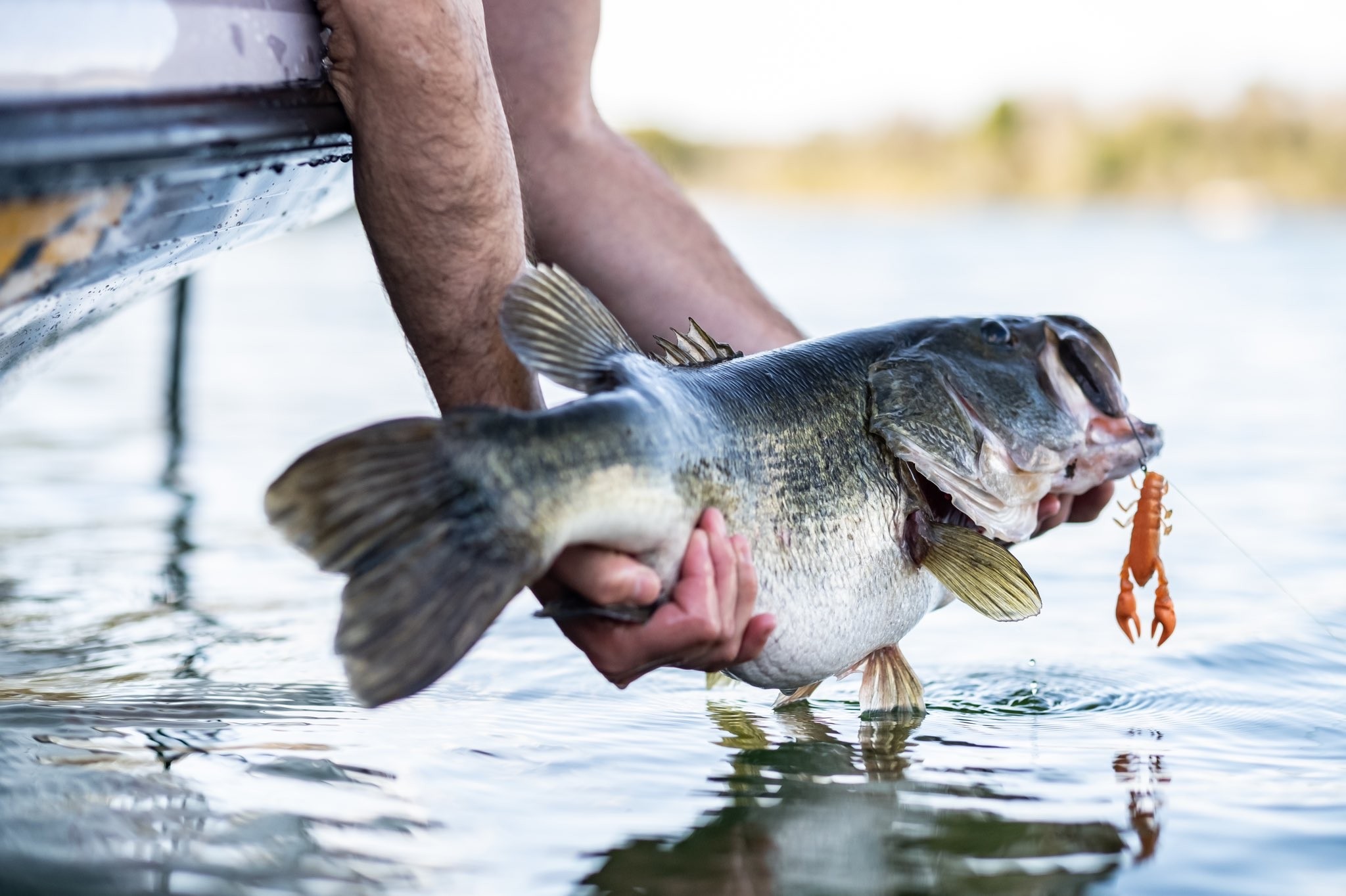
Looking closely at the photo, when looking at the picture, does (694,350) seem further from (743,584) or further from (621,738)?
(621,738)

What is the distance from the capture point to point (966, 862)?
2.09 metres

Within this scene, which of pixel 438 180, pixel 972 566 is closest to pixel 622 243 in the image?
pixel 438 180

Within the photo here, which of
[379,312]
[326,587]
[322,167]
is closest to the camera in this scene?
[322,167]

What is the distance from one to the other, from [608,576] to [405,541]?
33 cm

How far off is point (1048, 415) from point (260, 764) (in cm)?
142

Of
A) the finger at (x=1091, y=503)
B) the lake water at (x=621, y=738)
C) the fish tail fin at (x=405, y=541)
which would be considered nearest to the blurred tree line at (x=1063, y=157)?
the lake water at (x=621, y=738)

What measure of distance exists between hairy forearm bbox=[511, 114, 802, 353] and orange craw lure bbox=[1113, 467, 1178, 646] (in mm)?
939

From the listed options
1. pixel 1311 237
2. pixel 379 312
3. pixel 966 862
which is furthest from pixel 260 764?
pixel 1311 237

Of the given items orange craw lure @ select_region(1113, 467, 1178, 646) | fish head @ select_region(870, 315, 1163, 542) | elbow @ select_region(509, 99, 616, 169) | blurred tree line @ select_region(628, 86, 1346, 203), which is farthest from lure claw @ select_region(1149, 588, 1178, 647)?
blurred tree line @ select_region(628, 86, 1346, 203)

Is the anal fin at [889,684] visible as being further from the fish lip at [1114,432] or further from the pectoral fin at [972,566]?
the fish lip at [1114,432]

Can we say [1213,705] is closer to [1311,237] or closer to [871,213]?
[1311,237]

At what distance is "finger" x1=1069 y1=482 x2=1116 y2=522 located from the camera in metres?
2.94

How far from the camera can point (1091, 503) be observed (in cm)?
297

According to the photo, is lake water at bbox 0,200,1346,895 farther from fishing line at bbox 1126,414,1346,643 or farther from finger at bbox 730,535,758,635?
finger at bbox 730,535,758,635
